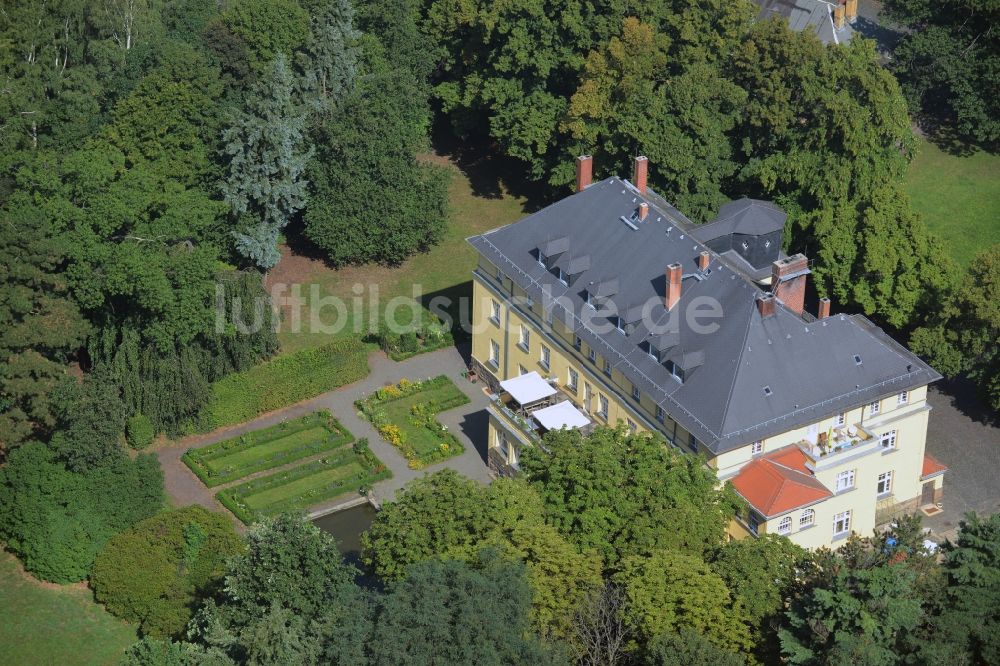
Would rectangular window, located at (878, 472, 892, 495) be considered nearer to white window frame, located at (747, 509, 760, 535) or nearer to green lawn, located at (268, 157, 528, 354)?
white window frame, located at (747, 509, 760, 535)

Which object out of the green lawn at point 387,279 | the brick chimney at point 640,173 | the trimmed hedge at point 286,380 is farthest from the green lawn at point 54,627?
the brick chimney at point 640,173

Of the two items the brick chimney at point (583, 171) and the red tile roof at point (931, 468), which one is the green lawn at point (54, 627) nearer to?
the brick chimney at point (583, 171)

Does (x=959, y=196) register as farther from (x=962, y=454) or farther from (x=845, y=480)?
(x=845, y=480)

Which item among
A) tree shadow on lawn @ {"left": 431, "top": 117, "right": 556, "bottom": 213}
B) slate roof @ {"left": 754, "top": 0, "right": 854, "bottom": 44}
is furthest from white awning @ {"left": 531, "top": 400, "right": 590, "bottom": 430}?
slate roof @ {"left": 754, "top": 0, "right": 854, "bottom": 44}

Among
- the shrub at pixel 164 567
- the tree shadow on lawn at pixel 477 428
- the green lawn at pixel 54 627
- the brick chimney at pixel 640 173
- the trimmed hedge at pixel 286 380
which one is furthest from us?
the trimmed hedge at pixel 286 380

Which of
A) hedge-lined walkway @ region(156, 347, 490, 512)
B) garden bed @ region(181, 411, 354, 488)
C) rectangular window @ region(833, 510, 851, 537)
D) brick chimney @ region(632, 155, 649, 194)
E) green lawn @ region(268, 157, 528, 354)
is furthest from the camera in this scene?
green lawn @ region(268, 157, 528, 354)

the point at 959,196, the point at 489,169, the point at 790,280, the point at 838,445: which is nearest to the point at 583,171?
the point at 790,280
